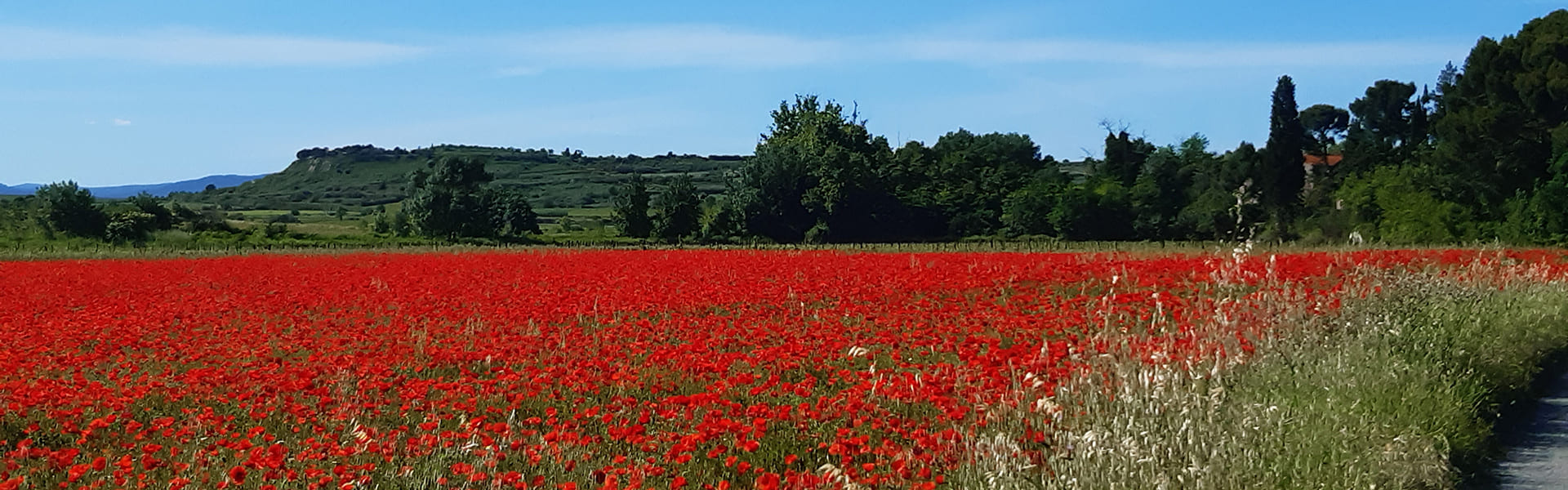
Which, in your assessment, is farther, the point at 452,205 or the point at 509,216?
the point at 509,216

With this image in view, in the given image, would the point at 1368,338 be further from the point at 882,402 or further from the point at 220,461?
the point at 220,461

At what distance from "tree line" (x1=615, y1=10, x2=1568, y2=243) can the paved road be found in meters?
24.5

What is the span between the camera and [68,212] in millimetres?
55688

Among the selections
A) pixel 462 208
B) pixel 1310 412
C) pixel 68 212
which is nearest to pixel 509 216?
pixel 462 208

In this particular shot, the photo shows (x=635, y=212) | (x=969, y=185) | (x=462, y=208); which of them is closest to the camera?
(x=635, y=212)

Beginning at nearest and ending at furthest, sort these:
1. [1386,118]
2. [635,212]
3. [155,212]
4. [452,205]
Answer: [155,212], [635,212], [452,205], [1386,118]

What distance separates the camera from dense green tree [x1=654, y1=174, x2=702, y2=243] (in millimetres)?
62500

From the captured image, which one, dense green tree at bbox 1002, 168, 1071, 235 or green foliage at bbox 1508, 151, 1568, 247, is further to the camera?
dense green tree at bbox 1002, 168, 1071, 235

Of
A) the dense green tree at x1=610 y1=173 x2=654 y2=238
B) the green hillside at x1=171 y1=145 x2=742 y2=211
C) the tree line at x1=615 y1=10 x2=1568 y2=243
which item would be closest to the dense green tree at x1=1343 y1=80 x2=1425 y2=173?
the tree line at x1=615 y1=10 x2=1568 y2=243

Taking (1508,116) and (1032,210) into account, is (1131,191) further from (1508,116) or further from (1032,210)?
(1508,116)

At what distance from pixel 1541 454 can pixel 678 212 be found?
55546 millimetres

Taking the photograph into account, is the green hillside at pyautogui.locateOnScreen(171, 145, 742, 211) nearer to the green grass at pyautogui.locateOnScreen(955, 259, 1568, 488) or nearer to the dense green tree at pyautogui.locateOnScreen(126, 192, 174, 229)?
the dense green tree at pyautogui.locateOnScreen(126, 192, 174, 229)

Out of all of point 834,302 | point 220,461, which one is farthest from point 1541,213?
point 220,461

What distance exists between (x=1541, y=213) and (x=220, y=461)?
147 ft
